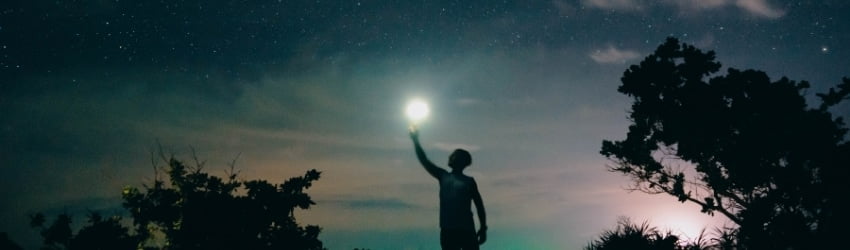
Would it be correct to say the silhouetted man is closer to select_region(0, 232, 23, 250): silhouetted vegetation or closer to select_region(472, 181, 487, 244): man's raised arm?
select_region(472, 181, 487, 244): man's raised arm

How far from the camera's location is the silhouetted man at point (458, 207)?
4848mm

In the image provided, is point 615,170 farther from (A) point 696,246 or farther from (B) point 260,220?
(B) point 260,220

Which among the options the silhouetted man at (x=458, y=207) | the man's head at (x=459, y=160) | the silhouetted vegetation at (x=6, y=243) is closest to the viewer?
the silhouetted man at (x=458, y=207)

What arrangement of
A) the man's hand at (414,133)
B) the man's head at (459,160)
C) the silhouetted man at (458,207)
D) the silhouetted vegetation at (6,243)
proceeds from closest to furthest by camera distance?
the silhouetted man at (458,207), the man's head at (459,160), the man's hand at (414,133), the silhouetted vegetation at (6,243)

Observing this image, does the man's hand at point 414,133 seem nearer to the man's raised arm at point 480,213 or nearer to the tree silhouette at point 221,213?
the man's raised arm at point 480,213

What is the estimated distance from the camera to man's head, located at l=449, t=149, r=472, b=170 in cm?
502

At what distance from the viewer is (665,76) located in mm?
17500

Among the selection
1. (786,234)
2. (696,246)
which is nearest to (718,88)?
(786,234)

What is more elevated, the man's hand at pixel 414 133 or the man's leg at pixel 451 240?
the man's hand at pixel 414 133

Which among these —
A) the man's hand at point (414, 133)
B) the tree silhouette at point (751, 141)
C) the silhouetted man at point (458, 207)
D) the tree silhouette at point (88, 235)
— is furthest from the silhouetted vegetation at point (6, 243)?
the tree silhouette at point (751, 141)

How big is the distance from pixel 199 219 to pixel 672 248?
12793 millimetres

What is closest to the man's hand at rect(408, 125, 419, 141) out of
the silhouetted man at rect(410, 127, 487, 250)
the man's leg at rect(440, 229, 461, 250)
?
the silhouetted man at rect(410, 127, 487, 250)

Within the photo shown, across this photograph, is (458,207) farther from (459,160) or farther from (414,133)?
(414,133)

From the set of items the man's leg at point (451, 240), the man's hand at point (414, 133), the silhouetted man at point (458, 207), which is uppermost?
the man's hand at point (414, 133)
